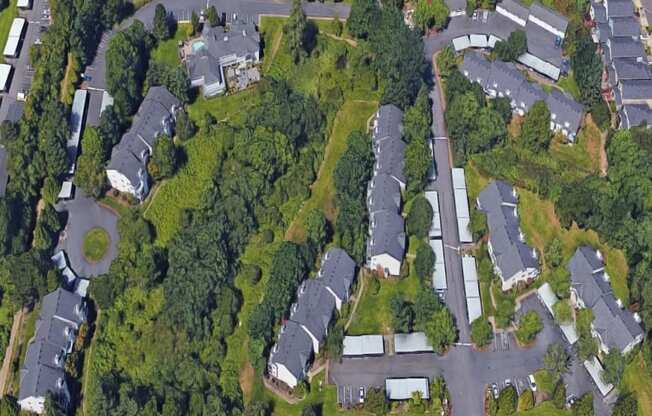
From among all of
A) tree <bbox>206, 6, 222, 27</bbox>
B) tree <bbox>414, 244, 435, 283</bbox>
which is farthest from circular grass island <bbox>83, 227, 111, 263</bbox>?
tree <bbox>414, 244, 435, 283</bbox>

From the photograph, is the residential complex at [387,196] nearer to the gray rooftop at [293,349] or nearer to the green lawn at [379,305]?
the green lawn at [379,305]

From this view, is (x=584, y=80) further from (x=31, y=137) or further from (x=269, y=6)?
(x=31, y=137)

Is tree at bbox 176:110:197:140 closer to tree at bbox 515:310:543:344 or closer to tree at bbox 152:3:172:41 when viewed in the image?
tree at bbox 152:3:172:41

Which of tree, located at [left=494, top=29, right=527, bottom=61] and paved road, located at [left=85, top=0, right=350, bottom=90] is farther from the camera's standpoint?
paved road, located at [left=85, top=0, right=350, bottom=90]

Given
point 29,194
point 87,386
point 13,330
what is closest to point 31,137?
point 29,194

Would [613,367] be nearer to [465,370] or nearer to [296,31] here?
[465,370]
